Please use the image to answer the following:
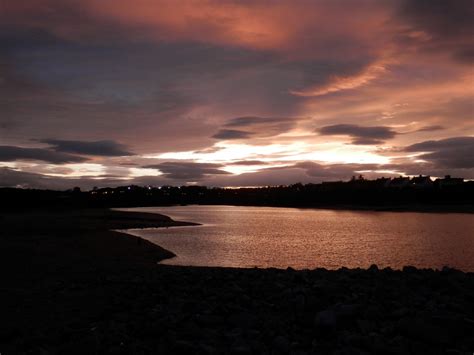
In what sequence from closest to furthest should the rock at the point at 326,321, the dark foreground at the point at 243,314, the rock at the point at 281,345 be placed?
the rock at the point at 281,345 → the dark foreground at the point at 243,314 → the rock at the point at 326,321

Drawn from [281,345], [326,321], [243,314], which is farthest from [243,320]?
[326,321]

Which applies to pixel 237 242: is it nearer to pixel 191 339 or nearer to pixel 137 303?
pixel 137 303

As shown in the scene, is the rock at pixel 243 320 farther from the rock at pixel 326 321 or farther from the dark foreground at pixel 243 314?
the rock at pixel 326 321

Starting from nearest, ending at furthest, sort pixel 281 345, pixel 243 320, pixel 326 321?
1. pixel 281 345
2. pixel 326 321
3. pixel 243 320

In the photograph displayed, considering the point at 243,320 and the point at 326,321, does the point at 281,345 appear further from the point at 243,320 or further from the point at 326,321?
the point at 243,320

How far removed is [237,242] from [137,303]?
35.4 meters

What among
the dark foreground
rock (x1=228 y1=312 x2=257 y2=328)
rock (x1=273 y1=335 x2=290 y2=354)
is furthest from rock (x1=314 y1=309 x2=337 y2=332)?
rock (x1=228 y1=312 x2=257 y2=328)

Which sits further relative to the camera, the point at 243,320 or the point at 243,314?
the point at 243,314

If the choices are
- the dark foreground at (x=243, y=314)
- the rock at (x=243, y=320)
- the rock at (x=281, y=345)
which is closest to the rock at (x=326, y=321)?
the dark foreground at (x=243, y=314)

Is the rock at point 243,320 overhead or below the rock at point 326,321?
below

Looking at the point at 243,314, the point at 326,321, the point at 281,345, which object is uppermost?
the point at 326,321

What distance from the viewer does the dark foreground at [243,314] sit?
898 centimetres

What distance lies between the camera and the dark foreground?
29.5ft

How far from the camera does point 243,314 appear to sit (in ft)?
35.5
